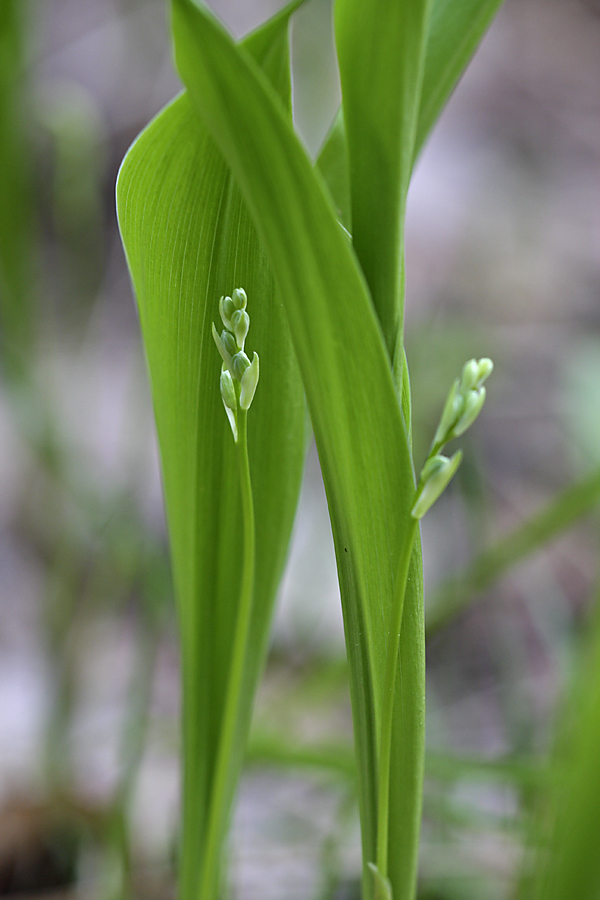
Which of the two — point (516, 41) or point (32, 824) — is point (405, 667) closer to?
point (32, 824)

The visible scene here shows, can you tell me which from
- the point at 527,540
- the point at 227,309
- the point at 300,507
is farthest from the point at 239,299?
the point at 300,507

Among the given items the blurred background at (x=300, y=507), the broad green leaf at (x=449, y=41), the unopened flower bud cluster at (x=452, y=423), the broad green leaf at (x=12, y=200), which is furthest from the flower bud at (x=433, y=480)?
the broad green leaf at (x=12, y=200)

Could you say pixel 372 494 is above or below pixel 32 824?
above

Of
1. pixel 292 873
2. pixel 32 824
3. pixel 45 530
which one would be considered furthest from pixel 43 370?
pixel 292 873

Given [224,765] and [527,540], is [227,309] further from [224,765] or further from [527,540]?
[527,540]

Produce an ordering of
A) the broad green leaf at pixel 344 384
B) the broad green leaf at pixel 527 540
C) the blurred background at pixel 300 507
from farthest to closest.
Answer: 1. the blurred background at pixel 300 507
2. the broad green leaf at pixel 527 540
3. the broad green leaf at pixel 344 384

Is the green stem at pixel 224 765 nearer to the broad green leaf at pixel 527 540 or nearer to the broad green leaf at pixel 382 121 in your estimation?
the broad green leaf at pixel 382 121

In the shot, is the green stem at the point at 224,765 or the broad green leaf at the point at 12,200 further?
the broad green leaf at the point at 12,200
